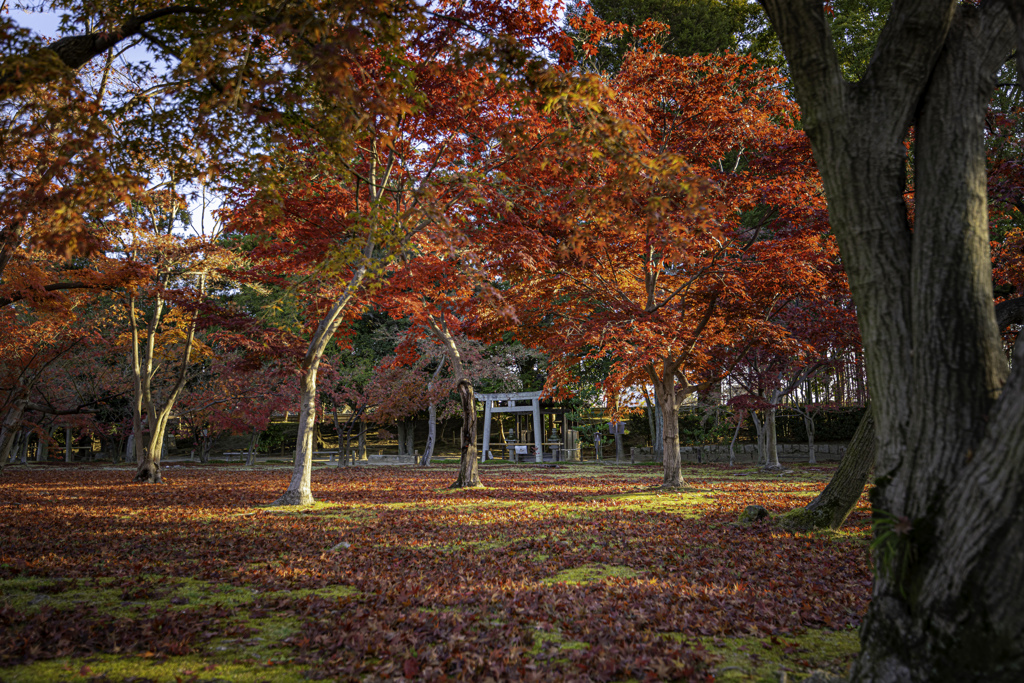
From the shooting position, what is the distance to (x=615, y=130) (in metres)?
4.05

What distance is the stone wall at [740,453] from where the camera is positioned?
22859mm

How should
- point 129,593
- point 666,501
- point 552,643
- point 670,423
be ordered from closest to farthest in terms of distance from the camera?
point 552,643, point 129,593, point 666,501, point 670,423

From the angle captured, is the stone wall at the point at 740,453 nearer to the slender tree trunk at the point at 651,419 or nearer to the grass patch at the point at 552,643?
the slender tree trunk at the point at 651,419

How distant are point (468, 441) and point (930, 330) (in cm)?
1201

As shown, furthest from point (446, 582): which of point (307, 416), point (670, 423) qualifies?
point (670, 423)

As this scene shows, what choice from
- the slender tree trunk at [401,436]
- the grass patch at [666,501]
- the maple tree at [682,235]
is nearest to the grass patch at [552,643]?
the grass patch at [666,501]

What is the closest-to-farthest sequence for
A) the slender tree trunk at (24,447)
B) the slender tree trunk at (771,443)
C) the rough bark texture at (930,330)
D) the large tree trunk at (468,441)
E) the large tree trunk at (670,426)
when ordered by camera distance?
the rough bark texture at (930,330), the large tree trunk at (670,426), the large tree trunk at (468,441), the slender tree trunk at (771,443), the slender tree trunk at (24,447)

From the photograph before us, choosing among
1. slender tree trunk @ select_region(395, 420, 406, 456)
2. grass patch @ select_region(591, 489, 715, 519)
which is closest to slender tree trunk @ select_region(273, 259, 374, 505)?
grass patch @ select_region(591, 489, 715, 519)

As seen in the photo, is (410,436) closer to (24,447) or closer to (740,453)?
(740,453)

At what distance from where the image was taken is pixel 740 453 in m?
24.0

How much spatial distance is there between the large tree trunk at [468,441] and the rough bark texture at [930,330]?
11.5m

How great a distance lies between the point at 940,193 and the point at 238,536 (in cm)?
809

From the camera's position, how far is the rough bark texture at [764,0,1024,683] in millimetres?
2104

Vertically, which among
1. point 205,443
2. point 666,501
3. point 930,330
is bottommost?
point 205,443
